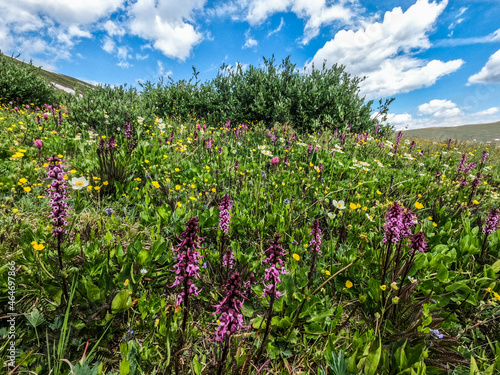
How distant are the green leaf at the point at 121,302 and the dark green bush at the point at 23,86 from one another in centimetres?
1142

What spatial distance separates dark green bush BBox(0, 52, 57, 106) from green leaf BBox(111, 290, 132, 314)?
37.5 feet

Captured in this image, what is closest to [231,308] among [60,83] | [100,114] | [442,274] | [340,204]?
[442,274]

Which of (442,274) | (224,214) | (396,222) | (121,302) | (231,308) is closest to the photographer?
(231,308)

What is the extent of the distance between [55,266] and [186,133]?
5366 mm

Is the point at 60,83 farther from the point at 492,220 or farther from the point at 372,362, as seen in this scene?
the point at 492,220

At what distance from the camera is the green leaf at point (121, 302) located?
1.77 m

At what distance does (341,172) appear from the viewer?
4969 millimetres

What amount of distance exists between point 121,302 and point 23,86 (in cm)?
1233

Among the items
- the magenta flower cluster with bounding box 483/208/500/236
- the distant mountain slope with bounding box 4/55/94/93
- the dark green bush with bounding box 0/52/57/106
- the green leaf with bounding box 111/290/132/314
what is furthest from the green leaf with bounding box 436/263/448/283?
the dark green bush with bounding box 0/52/57/106

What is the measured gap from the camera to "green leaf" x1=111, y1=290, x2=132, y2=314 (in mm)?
1771

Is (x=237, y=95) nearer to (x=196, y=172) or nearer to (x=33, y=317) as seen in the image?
(x=196, y=172)

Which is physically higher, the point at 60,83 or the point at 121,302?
the point at 60,83

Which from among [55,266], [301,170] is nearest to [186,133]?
[301,170]

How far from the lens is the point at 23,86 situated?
950 cm
